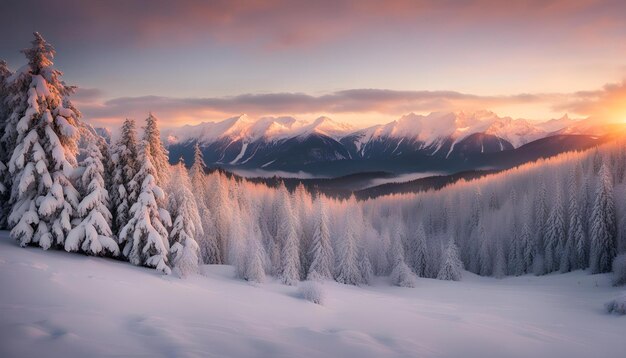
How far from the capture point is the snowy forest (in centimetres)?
2100

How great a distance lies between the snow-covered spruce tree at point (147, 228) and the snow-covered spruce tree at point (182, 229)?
821 mm

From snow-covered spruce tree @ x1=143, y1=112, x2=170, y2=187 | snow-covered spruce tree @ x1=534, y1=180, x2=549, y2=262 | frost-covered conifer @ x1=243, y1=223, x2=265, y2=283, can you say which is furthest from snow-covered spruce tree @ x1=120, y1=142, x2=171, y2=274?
snow-covered spruce tree @ x1=534, y1=180, x2=549, y2=262

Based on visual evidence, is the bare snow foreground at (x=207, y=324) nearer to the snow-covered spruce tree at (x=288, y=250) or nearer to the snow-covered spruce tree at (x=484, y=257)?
the snow-covered spruce tree at (x=288, y=250)

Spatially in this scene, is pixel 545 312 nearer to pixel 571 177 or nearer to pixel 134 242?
pixel 134 242

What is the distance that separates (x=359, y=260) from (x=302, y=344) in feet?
153

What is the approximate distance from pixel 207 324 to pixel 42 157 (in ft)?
51.2

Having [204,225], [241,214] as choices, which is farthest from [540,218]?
[204,225]

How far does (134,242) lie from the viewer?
916 inches

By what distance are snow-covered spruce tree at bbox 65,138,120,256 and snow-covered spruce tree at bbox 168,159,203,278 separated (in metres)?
3.88

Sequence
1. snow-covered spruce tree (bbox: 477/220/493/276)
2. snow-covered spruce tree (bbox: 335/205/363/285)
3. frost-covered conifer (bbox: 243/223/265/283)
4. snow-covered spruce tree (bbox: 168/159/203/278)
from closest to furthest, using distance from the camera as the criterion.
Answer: snow-covered spruce tree (bbox: 168/159/203/278) < frost-covered conifer (bbox: 243/223/265/283) < snow-covered spruce tree (bbox: 335/205/363/285) < snow-covered spruce tree (bbox: 477/220/493/276)

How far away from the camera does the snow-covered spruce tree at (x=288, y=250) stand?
45.3m

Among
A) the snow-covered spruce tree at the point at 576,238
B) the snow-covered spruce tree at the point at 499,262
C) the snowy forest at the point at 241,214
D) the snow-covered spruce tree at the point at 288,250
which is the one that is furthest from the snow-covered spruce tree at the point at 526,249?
the snow-covered spruce tree at the point at 288,250

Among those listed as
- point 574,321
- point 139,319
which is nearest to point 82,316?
point 139,319

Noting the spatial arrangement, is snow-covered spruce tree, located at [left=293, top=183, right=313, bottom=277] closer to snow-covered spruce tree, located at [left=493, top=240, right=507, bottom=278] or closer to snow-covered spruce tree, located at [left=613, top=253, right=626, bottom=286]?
snow-covered spruce tree, located at [left=613, top=253, right=626, bottom=286]
